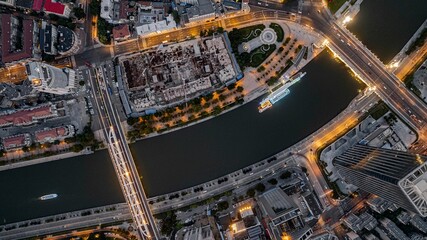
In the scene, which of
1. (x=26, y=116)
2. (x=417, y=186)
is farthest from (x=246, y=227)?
(x=26, y=116)

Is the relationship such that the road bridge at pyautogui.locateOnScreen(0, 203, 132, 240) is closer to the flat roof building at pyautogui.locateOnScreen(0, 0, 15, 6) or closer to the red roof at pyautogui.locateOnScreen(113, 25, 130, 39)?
the red roof at pyautogui.locateOnScreen(113, 25, 130, 39)

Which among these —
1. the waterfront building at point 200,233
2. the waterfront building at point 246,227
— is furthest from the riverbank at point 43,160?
the waterfront building at point 246,227

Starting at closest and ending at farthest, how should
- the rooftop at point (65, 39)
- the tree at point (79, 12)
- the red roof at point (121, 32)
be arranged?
the rooftop at point (65, 39)
the red roof at point (121, 32)
the tree at point (79, 12)

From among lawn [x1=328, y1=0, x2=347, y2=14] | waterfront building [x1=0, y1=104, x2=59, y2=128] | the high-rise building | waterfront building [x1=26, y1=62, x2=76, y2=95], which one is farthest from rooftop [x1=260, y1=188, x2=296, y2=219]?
waterfront building [x1=0, y1=104, x2=59, y2=128]

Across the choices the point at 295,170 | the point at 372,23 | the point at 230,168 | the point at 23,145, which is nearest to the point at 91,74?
the point at 23,145

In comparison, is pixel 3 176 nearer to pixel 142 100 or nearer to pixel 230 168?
pixel 142 100

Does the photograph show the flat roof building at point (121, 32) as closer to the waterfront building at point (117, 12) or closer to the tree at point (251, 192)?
the waterfront building at point (117, 12)
